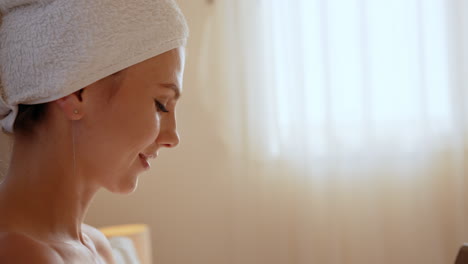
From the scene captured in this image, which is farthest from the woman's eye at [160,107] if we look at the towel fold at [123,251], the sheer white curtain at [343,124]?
the sheer white curtain at [343,124]

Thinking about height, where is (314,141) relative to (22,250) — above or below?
below

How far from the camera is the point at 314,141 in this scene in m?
2.69

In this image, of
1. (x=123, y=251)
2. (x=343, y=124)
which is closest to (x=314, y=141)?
(x=343, y=124)

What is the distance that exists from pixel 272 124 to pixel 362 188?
19.8 inches

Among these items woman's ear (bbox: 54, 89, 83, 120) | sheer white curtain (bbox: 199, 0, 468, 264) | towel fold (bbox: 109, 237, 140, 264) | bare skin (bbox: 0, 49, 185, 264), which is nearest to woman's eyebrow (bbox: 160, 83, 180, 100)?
bare skin (bbox: 0, 49, 185, 264)

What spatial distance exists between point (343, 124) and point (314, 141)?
0.15 meters

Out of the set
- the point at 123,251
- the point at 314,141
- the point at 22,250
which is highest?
the point at 22,250

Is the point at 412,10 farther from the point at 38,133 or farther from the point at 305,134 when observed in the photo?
the point at 38,133

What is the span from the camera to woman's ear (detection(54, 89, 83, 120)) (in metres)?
0.86

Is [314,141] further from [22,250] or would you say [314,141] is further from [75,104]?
[22,250]

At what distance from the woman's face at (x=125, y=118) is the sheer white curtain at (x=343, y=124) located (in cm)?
178

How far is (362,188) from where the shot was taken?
2.67m

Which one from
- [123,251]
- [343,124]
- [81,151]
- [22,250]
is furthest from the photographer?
[343,124]

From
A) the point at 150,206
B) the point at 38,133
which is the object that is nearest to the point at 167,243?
the point at 150,206
